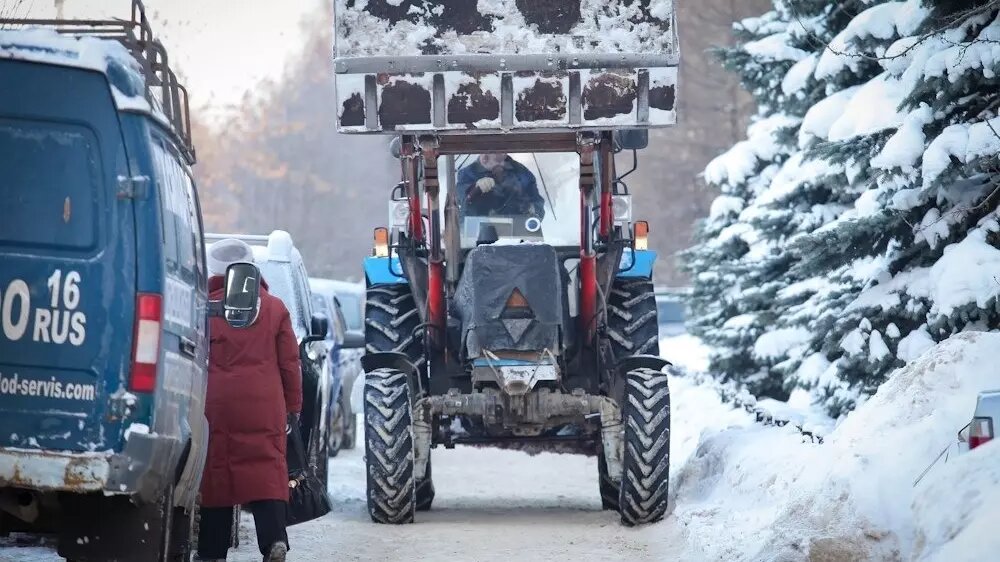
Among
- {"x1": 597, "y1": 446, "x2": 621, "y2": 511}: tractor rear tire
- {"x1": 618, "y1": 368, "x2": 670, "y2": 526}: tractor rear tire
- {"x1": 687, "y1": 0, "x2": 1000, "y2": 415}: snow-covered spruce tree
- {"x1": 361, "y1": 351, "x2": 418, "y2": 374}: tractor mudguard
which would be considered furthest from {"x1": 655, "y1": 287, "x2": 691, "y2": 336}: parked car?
{"x1": 618, "y1": 368, "x2": 670, "y2": 526}: tractor rear tire

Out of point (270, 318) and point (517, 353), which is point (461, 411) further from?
point (270, 318)

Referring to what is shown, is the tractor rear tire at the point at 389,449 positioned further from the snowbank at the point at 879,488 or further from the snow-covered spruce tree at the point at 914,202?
the snow-covered spruce tree at the point at 914,202

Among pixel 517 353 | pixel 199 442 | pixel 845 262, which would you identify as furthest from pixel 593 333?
pixel 199 442

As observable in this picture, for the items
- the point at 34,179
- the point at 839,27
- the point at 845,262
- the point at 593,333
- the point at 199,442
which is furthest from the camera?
the point at 839,27

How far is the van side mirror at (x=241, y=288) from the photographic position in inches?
352

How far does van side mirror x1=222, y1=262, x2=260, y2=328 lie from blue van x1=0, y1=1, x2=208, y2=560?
1.31m

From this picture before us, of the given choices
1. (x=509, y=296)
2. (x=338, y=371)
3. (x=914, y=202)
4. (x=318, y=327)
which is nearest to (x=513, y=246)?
(x=509, y=296)

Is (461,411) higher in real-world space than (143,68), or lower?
lower

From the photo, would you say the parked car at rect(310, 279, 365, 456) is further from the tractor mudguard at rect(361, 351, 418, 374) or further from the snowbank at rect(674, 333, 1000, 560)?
the snowbank at rect(674, 333, 1000, 560)

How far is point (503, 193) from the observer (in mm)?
13852

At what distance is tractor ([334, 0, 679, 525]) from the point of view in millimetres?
12109

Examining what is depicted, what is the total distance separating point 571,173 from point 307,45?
65312 mm

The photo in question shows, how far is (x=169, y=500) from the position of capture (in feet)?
25.8

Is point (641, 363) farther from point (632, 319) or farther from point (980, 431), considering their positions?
point (980, 431)
